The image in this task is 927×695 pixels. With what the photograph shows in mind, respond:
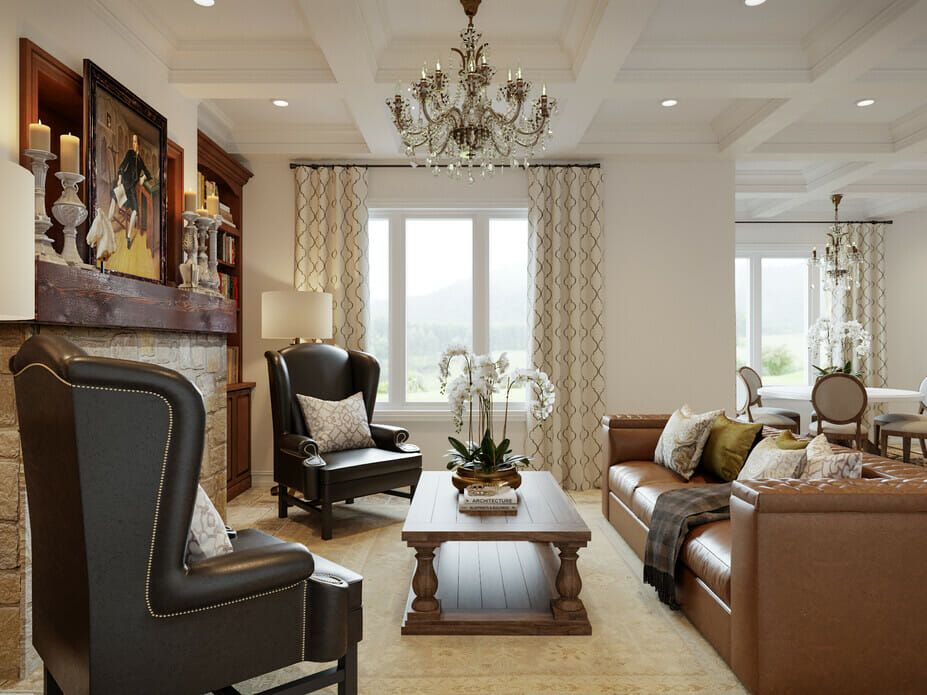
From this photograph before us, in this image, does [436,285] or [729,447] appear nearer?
[729,447]

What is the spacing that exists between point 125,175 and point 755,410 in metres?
5.66

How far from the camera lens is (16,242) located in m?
1.49

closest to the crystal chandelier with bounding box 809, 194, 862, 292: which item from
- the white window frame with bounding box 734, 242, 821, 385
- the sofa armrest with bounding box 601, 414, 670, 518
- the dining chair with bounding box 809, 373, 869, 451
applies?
the white window frame with bounding box 734, 242, 821, 385

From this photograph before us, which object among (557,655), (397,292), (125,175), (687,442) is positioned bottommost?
(557,655)

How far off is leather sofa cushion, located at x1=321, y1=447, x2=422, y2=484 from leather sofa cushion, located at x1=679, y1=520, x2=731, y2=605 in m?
1.95

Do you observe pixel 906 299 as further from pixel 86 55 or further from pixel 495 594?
pixel 86 55

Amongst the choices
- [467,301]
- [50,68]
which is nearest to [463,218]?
[467,301]

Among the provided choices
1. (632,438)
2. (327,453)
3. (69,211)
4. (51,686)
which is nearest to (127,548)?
(51,686)

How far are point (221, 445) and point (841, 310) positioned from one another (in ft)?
22.4

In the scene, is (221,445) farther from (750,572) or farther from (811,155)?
(811,155)

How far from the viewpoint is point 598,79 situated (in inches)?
138

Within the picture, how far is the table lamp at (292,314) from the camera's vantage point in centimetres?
438

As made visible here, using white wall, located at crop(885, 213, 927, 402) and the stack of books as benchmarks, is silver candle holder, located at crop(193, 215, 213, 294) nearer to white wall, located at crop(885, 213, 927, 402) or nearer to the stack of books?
the stack of books

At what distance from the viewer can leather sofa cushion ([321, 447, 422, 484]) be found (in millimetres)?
3617
